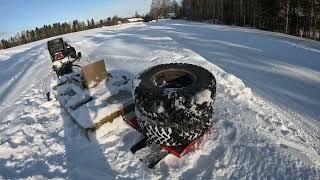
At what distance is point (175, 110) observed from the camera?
438 cm

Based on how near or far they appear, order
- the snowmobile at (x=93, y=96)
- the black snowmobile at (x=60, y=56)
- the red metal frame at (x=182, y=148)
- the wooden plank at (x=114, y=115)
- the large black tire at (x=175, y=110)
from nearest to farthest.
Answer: the large black tire at (x=175, y=110), the red metal frame at (x=182, y=148), the wooden plank at (x=114, y=115), the snowmobile at (x=93, y=96), the black snowmobile at (x=60, y=56)

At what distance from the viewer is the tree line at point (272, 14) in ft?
110

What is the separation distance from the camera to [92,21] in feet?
143

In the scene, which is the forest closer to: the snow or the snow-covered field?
the snow-covered field

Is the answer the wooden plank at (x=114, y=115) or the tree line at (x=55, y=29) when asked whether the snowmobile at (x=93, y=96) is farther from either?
the tree line at (x=55, y=29)

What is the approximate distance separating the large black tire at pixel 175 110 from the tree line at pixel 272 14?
30.8 meters

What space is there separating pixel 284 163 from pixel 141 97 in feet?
6.91

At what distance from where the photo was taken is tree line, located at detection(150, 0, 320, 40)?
33594 millimetres

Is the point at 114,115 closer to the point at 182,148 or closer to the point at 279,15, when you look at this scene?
the point at 182,148

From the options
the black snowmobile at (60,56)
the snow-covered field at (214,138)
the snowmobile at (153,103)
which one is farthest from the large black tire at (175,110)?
the black snowmobile at (60,56)

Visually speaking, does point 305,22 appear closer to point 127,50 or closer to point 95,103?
point 127,50

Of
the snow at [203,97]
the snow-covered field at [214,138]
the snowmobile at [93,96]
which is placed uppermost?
the snow at [203,97]

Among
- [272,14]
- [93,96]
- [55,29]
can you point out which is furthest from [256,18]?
[93,96]

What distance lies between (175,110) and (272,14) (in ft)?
118
